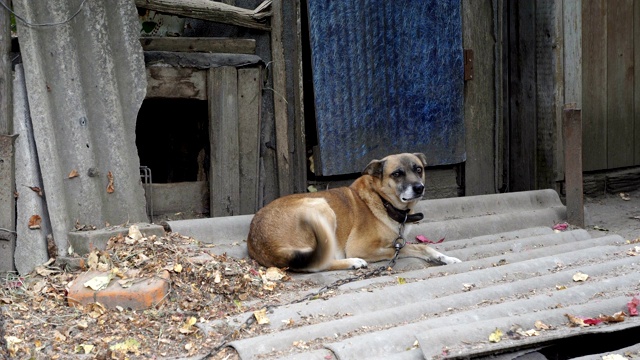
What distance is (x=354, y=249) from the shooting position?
20.2 ft

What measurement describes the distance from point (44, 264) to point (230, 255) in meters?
1.22

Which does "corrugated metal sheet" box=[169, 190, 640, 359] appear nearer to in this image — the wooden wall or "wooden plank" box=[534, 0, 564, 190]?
"wooden plank" box=[534, 0, 564, 190]

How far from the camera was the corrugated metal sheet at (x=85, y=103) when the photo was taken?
5.26 m

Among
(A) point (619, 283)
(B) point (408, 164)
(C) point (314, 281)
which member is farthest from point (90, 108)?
(A) point (619, 283)

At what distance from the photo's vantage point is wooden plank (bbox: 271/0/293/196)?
678 centimetres

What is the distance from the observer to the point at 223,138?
6500mm

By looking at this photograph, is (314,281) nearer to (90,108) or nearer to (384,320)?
(384,320)

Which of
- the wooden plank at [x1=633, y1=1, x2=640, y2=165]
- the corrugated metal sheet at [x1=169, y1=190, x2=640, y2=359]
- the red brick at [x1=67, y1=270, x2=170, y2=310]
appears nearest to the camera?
the corrugated metal sheet at [x1=169, y1=190, x2=640, y2=359]

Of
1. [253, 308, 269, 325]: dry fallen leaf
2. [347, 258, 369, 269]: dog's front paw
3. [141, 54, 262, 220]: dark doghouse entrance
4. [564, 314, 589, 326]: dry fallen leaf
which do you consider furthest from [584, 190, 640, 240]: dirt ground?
[253, 308, 269, 325]: dry fallen leaf

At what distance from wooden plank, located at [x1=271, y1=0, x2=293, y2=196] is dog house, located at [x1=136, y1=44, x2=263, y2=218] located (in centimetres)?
18

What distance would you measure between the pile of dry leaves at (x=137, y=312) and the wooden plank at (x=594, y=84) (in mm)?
4860

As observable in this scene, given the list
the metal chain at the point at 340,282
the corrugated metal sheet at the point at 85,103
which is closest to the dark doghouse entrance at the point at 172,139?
the corrugated metal sheet at the point at 85,103

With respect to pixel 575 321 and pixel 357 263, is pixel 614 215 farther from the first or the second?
pixel 575 321

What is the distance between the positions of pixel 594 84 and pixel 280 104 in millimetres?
3961
